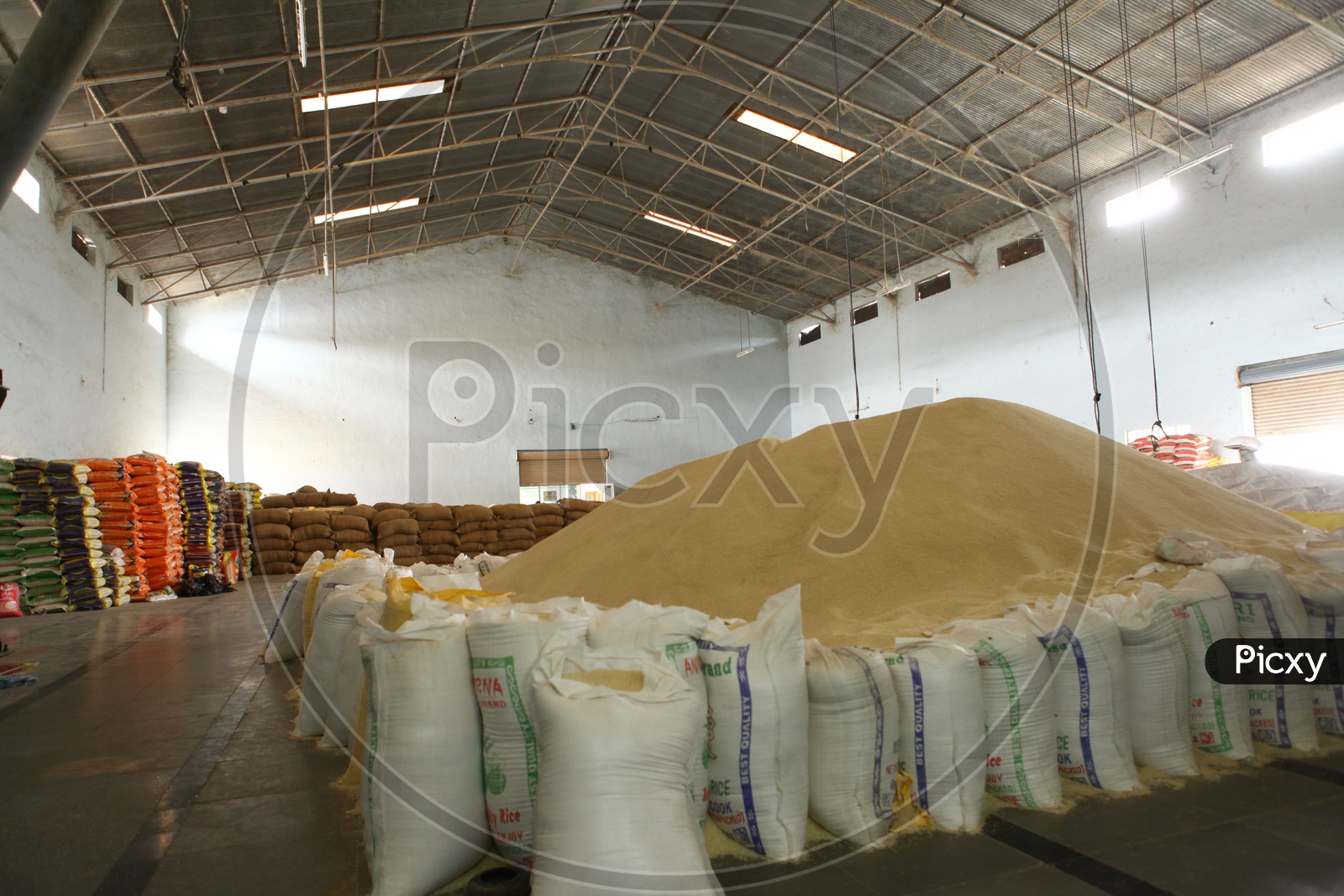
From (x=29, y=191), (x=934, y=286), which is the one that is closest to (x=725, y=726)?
(x=29, y=191)

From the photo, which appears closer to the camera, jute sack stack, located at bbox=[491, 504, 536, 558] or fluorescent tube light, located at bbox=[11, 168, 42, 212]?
fluorescent tube light, located at bbox=[11, 168, 42, 212]

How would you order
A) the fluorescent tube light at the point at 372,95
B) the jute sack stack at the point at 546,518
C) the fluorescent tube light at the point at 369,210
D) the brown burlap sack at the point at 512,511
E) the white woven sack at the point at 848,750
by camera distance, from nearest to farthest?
the white woven sack at the point at 848,750 → the fluorescent tube light at the point at 372,95 → the brown burlap sack at the point at 512,511 → the jute sack stack at the point at 546,518 → the fluorescent tube light at the point at 369,210

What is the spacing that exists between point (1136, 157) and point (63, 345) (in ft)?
43.2

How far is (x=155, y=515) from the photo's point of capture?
26.6 feet

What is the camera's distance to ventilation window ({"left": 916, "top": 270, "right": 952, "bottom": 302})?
44.3 feet

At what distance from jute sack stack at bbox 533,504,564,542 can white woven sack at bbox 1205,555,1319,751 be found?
9360 mm

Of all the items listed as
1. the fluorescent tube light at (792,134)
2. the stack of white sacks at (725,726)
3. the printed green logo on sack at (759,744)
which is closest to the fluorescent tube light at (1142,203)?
the fluorescent tube light at (792,134)

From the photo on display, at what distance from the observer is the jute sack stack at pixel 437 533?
412 inches

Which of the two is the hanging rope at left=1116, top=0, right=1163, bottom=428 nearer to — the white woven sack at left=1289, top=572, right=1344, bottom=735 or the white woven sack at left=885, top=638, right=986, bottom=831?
the white woven sack at left=1289, top=572, right=1344, bottom=735

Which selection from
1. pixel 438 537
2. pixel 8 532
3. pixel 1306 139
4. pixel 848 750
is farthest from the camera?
pixel 438 537

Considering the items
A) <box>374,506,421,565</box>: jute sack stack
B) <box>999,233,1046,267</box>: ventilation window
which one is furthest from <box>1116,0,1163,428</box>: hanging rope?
<box>374,506,421,565</box>: jute sack stack

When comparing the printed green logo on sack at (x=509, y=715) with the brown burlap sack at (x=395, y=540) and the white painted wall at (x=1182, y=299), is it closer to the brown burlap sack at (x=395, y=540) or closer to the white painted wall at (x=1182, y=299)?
the brown burlap sack at (x=395, y=540)

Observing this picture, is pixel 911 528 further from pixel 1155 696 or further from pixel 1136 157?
pixel 1136 157

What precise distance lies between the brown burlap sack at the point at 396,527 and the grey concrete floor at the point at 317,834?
7.26 metres
